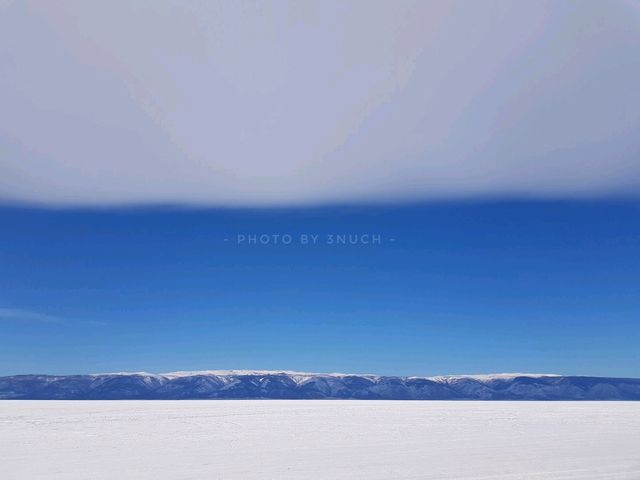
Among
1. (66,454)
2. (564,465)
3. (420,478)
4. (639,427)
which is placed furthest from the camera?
(639,427)

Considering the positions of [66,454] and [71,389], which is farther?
[71,389]

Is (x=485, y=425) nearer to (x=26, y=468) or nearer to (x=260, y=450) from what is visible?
(x=260, y=450)

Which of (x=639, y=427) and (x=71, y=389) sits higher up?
(x=71, y=389)

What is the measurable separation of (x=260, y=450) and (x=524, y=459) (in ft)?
24.7

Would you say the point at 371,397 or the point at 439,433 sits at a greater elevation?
the point at 371,397

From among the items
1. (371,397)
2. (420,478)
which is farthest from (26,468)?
(371,397)

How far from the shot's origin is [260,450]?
826 inches

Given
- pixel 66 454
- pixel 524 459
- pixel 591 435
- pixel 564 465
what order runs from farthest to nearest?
pixel 591 435 < pixel 66 454 < pixel 524 459 < pixel 564 465

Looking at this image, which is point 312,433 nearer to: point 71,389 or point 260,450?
point 260,450

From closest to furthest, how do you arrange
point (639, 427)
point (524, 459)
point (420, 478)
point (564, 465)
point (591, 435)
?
point (420, 478) < point (564, 465) < point (524, 459) < point (591, 435) < point (639, 427)

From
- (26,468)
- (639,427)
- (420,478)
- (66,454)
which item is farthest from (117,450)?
(639,427)

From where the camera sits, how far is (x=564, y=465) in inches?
667

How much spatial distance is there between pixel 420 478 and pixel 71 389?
642ft

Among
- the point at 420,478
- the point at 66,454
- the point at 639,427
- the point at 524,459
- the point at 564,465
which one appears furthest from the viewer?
the point at 639,427
